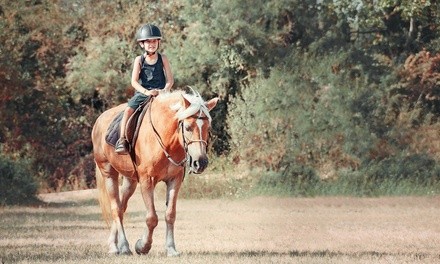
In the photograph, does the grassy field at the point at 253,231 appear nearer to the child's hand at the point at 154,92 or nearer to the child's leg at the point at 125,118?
the child's leg at the point at 125,118

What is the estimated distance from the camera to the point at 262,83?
35531 mm

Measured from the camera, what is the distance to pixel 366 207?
28.6m

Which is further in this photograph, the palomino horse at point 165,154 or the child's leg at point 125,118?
the child's leg at point 125,118

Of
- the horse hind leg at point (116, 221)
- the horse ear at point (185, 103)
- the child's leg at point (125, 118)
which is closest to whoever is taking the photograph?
the horse ear at point (185, 103)

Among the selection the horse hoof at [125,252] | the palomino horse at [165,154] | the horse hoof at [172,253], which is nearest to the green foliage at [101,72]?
the palomino horse at [165,154]

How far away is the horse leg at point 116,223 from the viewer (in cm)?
1516

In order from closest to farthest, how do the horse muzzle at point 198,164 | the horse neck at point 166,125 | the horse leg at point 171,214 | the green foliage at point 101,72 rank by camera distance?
the horse muzzle at point 198,164, the horse neck at point 166,125, the horse leg at point 171,214, the green foliage at point 101,72

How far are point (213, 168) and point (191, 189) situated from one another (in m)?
1.73

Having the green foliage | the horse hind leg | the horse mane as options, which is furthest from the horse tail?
the green foliage

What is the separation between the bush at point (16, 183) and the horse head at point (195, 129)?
58.0 feet

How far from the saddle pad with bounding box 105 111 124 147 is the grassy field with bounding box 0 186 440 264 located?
1471 mm

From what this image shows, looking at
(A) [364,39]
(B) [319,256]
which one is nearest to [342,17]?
(A) [364,39]

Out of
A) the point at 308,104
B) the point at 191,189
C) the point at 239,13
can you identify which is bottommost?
the point at 191,189

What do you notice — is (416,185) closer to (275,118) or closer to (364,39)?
(275,118)
